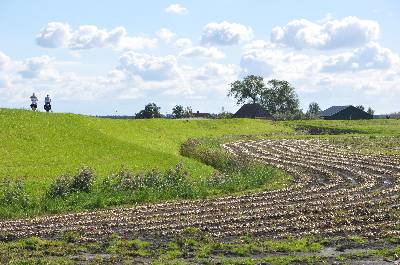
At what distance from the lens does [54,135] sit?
4506 centimetres

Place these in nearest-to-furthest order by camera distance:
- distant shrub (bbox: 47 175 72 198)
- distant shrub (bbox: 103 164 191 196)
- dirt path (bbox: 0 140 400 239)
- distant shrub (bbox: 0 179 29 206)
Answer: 1. dirt path (bbox: 0 140 400 239)
2. distant shrub (bbox: 0 179 29 206)
3. distant shrub (bbox: 47 175 72 198)
4. distant shrub (bbox: 103 164 191 196)

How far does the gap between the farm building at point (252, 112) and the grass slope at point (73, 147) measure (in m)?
68.0

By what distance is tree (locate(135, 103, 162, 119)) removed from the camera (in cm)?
10688

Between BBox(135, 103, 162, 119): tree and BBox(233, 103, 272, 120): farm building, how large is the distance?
25.4 m

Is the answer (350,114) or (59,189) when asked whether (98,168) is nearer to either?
(59,189)

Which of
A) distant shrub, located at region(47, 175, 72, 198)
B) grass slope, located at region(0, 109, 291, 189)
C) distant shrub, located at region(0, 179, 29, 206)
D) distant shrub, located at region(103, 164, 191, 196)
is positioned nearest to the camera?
distant shrub, located at region(0, 179, 29, 206)

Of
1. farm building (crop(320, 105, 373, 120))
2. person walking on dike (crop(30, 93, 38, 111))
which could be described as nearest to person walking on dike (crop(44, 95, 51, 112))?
person walking on dike (crop(30, 93, 38, 111))

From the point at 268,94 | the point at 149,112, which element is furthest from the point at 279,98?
the point at 149,112

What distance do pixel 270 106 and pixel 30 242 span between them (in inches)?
5780

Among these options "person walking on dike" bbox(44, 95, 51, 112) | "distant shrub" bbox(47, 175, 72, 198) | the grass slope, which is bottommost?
"distant shrub" bbox(47, 175, 72, 198)

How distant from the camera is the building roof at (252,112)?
128200mm

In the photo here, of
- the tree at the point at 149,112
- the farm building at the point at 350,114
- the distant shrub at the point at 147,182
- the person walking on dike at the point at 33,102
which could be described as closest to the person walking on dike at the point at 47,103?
the person walking on dike at the point at 33,102

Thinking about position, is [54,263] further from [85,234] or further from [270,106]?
[270,106]

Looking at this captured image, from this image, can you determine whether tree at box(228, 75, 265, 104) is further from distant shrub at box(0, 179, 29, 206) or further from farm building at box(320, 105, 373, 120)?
distant shrub at box(0, 179, 29, 206)
